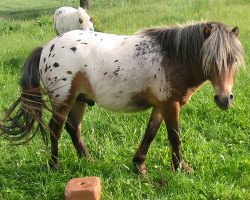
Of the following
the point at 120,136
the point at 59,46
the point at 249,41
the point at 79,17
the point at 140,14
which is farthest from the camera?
the point at 140,14

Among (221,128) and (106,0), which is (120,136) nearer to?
(221,128)

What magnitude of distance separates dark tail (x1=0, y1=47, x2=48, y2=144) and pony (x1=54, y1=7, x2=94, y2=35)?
4.90 meters

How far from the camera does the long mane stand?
338 cm

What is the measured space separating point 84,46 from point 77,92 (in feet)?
1.58

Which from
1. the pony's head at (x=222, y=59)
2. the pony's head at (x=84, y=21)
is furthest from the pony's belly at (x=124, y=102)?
the pony's head at (x=84, y=21)

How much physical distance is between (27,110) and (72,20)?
6634 mm

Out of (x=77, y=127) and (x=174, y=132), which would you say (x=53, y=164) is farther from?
(x=174, y=132)

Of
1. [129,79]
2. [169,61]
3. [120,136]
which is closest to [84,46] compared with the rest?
[129,79]

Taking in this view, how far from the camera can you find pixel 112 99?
398 cm

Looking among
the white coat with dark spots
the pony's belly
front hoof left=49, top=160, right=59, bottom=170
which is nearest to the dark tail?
the white coat with dark spots

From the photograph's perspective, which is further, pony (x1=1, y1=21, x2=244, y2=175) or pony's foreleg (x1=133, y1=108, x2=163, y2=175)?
pony's foreleg (x1=133, y1=108, x2=163, y2=175)

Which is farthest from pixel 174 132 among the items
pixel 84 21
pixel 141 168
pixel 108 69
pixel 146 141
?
pixel 84 21

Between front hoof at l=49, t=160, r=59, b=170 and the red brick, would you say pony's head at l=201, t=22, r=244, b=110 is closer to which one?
the red brick

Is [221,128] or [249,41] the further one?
[249,41]
